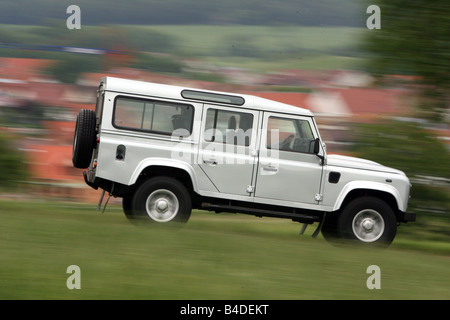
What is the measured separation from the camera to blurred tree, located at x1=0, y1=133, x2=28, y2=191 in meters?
25.1

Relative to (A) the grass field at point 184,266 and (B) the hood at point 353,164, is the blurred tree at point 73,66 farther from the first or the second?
(A) the grass field at point 184,266

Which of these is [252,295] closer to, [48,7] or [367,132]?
[367,132]

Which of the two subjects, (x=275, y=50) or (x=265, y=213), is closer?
(x=265, y=213)

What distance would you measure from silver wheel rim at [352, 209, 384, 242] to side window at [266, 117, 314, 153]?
1.26 meters

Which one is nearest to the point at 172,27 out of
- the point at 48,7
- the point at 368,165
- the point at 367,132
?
the point at 48,7

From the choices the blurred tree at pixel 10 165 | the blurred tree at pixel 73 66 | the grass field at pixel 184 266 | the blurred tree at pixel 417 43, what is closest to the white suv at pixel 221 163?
the grass field at pixel 184 266

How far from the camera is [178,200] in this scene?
945 cm

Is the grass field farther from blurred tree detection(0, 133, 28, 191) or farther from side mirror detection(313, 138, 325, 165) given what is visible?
blurred tree detection(0, 133, 28, 191)

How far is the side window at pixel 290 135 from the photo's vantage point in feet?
32.3

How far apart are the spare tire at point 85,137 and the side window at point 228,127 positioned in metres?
1.71

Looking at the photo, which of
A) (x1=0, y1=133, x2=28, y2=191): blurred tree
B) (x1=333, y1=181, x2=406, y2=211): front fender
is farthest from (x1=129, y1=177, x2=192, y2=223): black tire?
(x1=0, y1=133, x2=28, y2=191): blurred tree

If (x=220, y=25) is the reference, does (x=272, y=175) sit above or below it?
below

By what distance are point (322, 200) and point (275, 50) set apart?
69.1 metres

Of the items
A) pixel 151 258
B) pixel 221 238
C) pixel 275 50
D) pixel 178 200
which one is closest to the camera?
pixel 151 258
